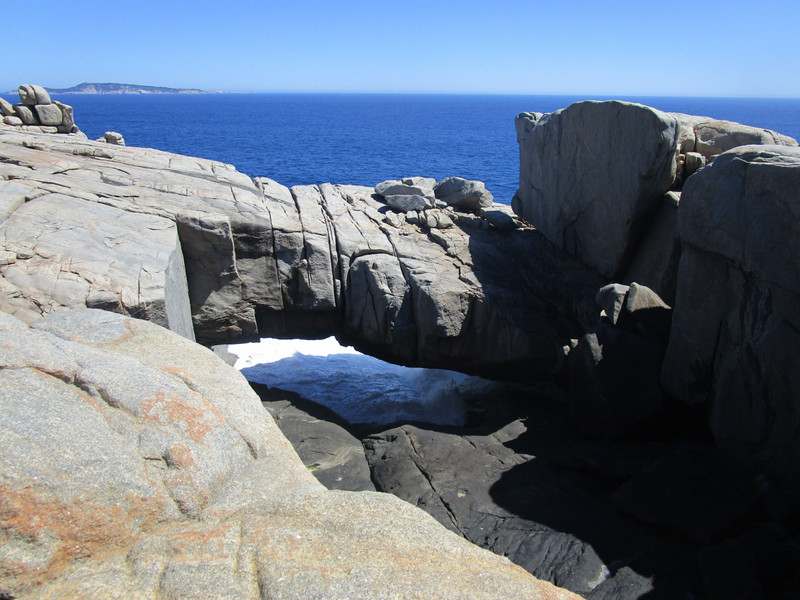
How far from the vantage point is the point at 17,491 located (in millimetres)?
4199

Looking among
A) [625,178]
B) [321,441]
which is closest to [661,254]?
[625,178]

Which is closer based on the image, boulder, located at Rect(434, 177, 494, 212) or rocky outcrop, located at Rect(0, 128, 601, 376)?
rocky outcrop, located at Rect(0, 128, 601, 376)

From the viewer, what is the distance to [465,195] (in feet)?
53.1

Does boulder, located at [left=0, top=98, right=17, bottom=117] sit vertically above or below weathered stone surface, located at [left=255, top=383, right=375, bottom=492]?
above

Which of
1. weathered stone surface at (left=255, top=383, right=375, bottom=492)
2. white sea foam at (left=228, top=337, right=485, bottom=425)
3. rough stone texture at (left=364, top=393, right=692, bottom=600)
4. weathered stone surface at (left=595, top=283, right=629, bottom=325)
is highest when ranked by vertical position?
weathered stone surface at (left=595, top=283, right=629, bottom=325)

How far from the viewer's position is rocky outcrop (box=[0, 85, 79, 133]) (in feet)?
62.8

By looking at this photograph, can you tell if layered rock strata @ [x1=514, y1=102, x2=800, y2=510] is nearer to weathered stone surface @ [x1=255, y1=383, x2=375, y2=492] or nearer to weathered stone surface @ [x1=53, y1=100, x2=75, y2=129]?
weathered stone surface @ [x1=255, y1=383, x2=375, y2=492]

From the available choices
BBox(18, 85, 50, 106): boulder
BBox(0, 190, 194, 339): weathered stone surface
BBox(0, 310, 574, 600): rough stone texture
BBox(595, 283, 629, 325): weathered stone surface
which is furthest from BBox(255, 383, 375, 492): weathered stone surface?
BBox(18, 85, 50, 106): boulder

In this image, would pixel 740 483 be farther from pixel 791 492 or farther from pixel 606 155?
pixel 606 155

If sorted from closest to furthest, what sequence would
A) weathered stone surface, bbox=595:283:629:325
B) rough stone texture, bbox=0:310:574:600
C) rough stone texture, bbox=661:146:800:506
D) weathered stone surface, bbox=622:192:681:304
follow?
A: rough stone texture, bbox=0:310:574:600
rough stone texture, bbox=661:146:800:506
weathered stone surface, bbox=595:283:629:325
weathered stone surface, bbox=622:192:681:304

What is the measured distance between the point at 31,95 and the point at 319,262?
1281 cm

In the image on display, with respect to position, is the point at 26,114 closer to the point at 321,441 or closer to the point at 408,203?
the point at 408,203

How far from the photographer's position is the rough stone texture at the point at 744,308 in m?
8.38

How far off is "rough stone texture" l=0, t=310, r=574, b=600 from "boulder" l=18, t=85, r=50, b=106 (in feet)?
54.6
